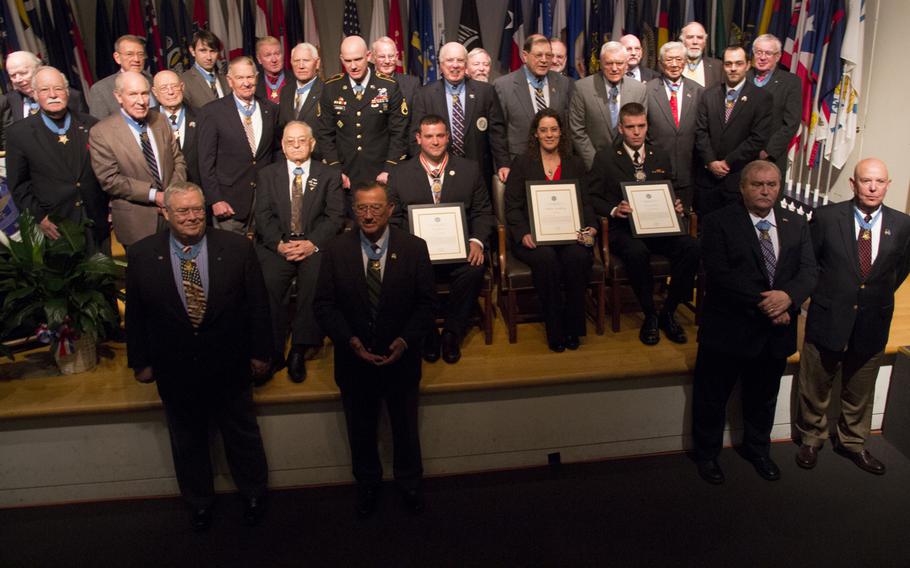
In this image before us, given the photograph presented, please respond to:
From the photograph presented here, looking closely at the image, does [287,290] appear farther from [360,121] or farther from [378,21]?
[378,21]

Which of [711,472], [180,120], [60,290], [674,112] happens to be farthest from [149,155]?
[711,472]

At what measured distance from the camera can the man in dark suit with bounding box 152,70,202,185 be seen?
435cm

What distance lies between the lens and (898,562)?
113 inches

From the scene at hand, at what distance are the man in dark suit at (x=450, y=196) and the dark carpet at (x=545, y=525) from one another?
96 centimetres

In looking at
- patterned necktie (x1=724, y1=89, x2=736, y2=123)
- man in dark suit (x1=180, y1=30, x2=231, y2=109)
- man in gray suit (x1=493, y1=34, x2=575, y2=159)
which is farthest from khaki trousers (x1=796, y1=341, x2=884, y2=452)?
man in dark suit (x1=180, y1=30, x2=231, y2=109)

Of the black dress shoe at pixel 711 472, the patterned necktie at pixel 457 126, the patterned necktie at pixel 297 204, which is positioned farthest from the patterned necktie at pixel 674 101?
the patterned necktie at pixel 297 204

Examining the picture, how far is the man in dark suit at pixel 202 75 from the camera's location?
15.9 ft

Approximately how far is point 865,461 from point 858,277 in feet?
3.00

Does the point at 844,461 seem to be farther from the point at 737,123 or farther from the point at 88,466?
the point at 88,466

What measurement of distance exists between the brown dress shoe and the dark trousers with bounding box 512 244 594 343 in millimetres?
Result: 1206

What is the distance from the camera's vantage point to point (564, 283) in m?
4.02

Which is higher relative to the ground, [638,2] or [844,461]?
[638,2]

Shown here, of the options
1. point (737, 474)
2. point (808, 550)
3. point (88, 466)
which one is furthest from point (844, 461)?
point (88, 466)

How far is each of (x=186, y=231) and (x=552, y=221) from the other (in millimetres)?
1998
